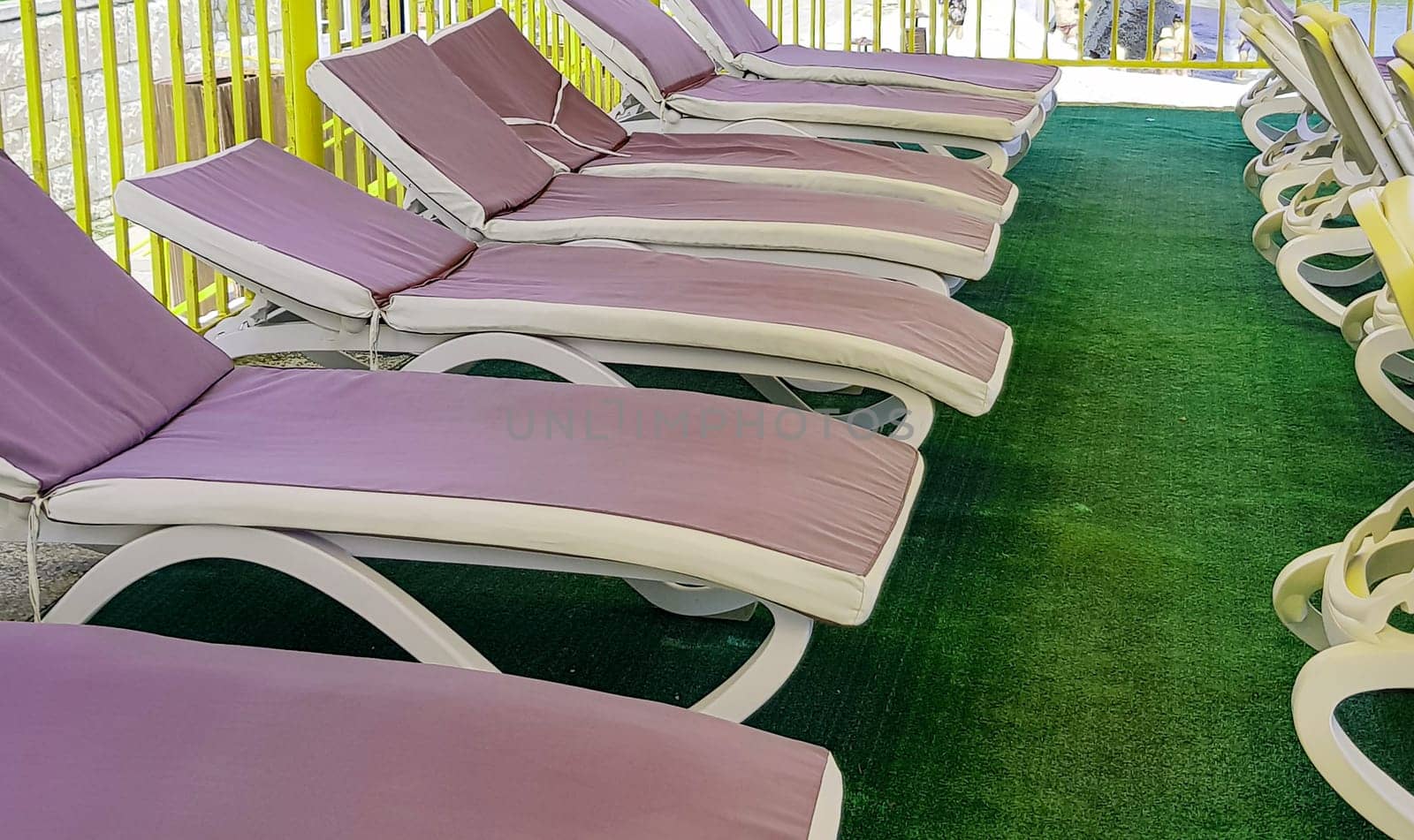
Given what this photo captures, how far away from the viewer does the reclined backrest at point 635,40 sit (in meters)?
4.48

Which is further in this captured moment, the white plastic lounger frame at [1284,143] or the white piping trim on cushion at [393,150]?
the white plastic lounger frame at [1284,143]

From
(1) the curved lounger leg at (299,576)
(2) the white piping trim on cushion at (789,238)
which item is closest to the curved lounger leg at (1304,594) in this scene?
(1) the curved lounger leg at (299,576)

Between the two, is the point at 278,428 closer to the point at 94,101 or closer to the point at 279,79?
the point at 279,79

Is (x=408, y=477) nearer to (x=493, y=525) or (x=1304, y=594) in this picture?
(x=493, y=525)

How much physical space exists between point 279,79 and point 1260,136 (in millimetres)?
3867

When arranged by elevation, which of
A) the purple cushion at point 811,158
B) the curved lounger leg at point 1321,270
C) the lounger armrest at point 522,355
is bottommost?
the curved lounger leg at point 1321,270

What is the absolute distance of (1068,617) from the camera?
7.28 feet

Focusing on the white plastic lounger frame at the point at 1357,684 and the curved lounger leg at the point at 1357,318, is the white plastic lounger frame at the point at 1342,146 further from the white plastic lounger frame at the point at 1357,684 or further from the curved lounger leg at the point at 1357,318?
the white plastic lounger frame at the point at 1357,684

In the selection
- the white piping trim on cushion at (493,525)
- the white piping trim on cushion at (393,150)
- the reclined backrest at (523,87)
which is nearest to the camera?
the white piping trim on cushion at (493,525)

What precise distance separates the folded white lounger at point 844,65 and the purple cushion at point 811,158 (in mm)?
1114

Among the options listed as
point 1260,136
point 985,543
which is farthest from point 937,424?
point 1260,136

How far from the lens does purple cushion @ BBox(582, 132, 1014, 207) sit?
12.1ft

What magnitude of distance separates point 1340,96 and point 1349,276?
651 millimetres

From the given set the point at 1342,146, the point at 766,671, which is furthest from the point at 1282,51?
the point at 766,671
